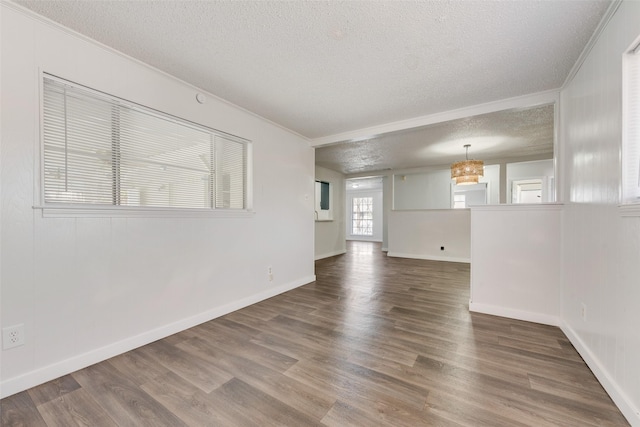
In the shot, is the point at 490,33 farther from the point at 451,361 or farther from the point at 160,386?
the point at 160,386

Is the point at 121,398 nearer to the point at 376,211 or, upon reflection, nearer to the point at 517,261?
the point at 517,261

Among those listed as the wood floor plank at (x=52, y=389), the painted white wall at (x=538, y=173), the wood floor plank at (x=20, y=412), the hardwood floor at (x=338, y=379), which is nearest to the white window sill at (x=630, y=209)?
the hardwood floor at (x=338, y=379)

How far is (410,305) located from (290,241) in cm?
180

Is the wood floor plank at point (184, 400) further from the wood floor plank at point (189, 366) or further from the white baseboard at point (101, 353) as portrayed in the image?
the white baseboard at point (101, 353)

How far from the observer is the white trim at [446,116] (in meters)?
2.69

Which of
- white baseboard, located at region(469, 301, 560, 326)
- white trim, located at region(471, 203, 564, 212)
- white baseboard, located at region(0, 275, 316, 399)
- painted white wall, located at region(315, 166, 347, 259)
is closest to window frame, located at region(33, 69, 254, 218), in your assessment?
white baseboard, located at region(0, 275, 316, 399)

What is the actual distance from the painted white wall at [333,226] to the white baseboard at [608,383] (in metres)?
5.04

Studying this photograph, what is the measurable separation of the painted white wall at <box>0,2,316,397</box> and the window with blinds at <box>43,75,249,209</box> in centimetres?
9

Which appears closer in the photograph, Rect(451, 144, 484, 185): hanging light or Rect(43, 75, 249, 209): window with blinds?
Rect(43, 75, 249, 209): window with blinds

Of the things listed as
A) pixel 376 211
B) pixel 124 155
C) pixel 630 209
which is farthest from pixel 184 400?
pixel 376 211

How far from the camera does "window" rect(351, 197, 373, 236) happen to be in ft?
37.2

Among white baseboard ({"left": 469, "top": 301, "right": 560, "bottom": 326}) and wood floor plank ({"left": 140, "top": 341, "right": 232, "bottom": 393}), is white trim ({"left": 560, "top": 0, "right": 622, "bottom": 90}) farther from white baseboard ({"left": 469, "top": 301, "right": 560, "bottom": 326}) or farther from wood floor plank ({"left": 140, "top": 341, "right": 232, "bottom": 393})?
wood floor plank ({"left": 140, "top": 341, "right": 232, "bottom": 393})

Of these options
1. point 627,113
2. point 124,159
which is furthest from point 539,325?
point 124,159

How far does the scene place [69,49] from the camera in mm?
1788
